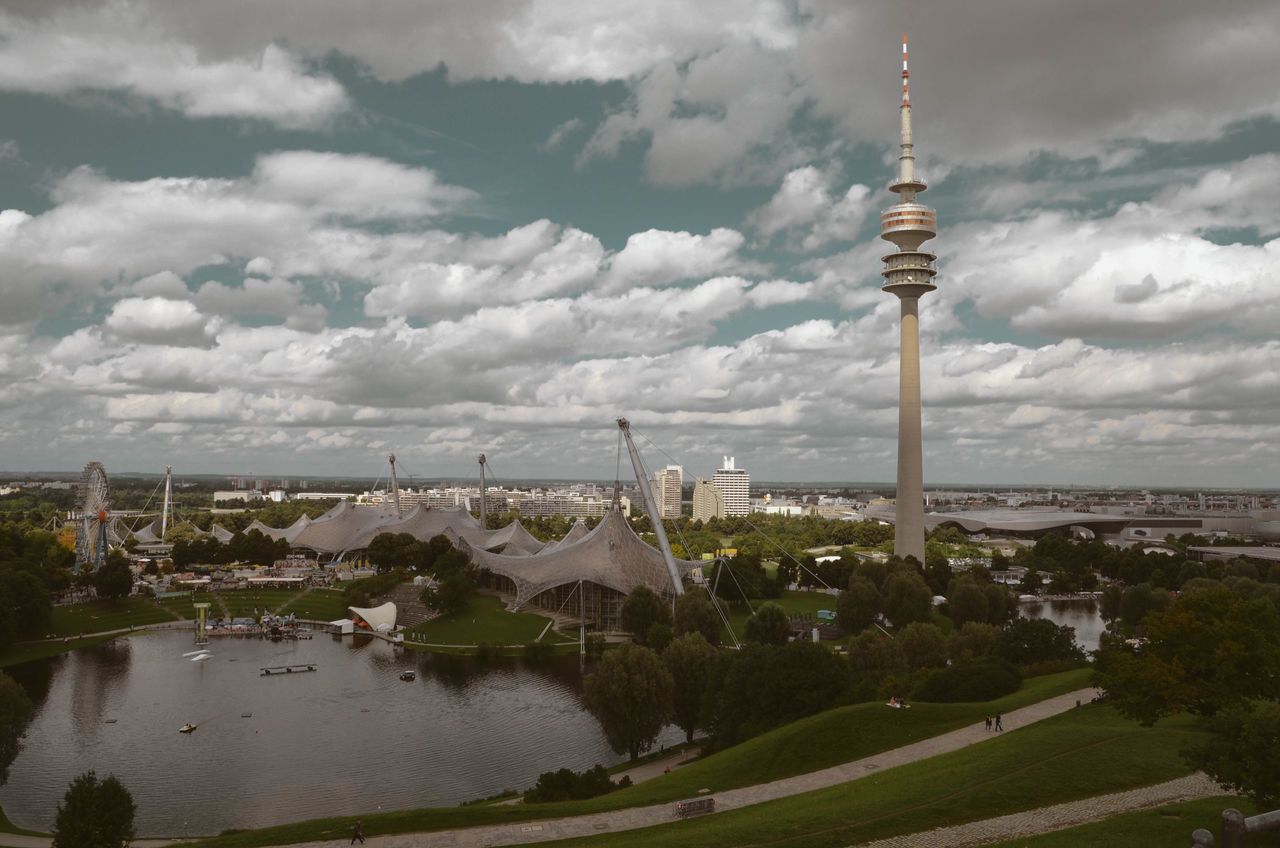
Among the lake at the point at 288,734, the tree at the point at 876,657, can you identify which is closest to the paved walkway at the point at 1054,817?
the lake at the point at 288,734

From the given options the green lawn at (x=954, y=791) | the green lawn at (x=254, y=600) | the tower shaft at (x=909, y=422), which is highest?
the tower shaft at (x=909, y=422)

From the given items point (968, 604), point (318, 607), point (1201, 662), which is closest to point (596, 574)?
point (318, 607)

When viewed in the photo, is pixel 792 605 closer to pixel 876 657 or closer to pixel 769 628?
pixel 769 628

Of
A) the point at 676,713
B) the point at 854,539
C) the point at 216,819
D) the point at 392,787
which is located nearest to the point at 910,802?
the point at 676,713

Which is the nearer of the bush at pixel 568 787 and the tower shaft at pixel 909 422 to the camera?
the bush at pixel 568 787

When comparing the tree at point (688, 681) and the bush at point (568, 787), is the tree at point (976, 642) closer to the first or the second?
the tree at point (688, 681)

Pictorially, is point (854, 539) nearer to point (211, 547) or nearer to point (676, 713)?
point (211, 547)
